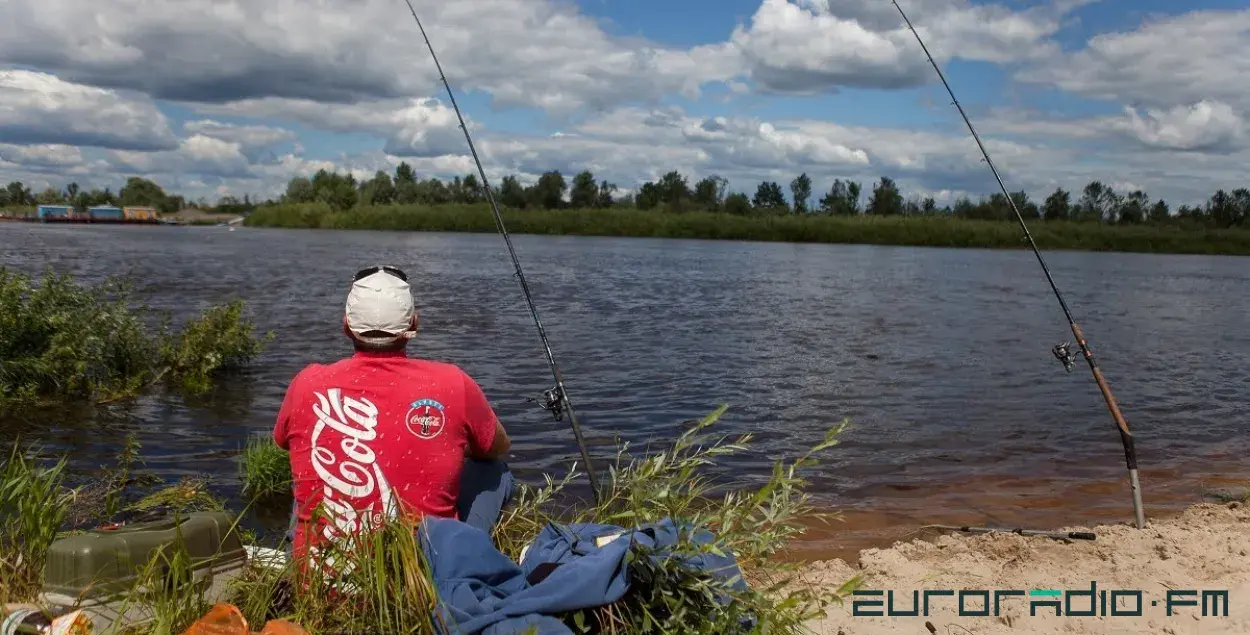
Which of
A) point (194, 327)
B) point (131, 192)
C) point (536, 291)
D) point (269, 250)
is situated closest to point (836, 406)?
point (194, 327)

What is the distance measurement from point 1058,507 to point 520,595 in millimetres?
6408

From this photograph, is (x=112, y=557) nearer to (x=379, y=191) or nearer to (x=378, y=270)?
(x=378, y=270)

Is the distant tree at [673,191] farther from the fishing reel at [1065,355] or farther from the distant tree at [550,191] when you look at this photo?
the fishing reel at [1065,355]

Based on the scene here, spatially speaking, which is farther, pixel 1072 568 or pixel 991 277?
pixel 991 277

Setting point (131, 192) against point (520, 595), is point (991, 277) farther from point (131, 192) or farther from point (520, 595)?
point (131, 192)

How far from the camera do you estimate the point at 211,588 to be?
11.9 ft

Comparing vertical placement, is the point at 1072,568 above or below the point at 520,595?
below

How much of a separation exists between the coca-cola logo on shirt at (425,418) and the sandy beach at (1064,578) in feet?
7.31

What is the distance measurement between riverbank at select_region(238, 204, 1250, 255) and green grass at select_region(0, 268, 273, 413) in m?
63.2

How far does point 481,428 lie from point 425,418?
294 millimetres

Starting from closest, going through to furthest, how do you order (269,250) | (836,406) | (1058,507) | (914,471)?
(1058,507) → (914,471) → (836,406) → (269,250)

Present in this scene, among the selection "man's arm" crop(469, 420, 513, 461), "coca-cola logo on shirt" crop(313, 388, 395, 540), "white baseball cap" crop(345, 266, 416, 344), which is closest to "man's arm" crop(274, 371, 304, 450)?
"coca-cola logo on shirt" crop(313, 388, 395, 540)

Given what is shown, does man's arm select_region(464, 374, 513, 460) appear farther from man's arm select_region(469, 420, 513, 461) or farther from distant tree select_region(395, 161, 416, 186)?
distant tree select_region(395, 161, 416, 186)

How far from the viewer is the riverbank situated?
7144 cm
